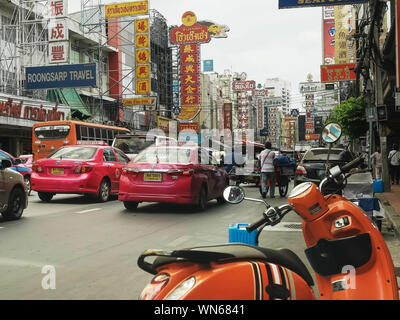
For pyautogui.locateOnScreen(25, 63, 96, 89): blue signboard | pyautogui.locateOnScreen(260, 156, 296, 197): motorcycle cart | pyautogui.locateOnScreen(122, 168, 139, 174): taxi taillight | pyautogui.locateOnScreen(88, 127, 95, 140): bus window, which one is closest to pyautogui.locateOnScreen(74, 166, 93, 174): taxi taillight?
pyautogui.locateOnScreen(122, 168, 139, 174): taxi taillight

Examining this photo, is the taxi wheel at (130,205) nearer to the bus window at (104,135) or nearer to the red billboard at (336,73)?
the bus window at (104,135)

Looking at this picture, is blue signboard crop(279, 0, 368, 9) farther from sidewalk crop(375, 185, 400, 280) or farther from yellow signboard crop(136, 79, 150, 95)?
yellow signboard crop(136, 79, 150, 95)

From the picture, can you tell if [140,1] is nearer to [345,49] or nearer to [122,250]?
[345,49]

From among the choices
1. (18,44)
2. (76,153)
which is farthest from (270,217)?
(18,44)

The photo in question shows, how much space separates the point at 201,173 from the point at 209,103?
81353 millimetres

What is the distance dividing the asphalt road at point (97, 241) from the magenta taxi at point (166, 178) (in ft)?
1.20

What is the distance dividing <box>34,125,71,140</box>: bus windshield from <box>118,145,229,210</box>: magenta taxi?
14.6 meters

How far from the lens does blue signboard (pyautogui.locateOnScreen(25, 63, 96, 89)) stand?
2588cm

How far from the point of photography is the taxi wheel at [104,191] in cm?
1251

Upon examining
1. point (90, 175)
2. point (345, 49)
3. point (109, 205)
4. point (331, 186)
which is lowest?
point (109, 205)

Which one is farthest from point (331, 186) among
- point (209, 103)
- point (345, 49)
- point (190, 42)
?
point (209, 103)

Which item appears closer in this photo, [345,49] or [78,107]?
[78,107]

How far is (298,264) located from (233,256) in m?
0.45
